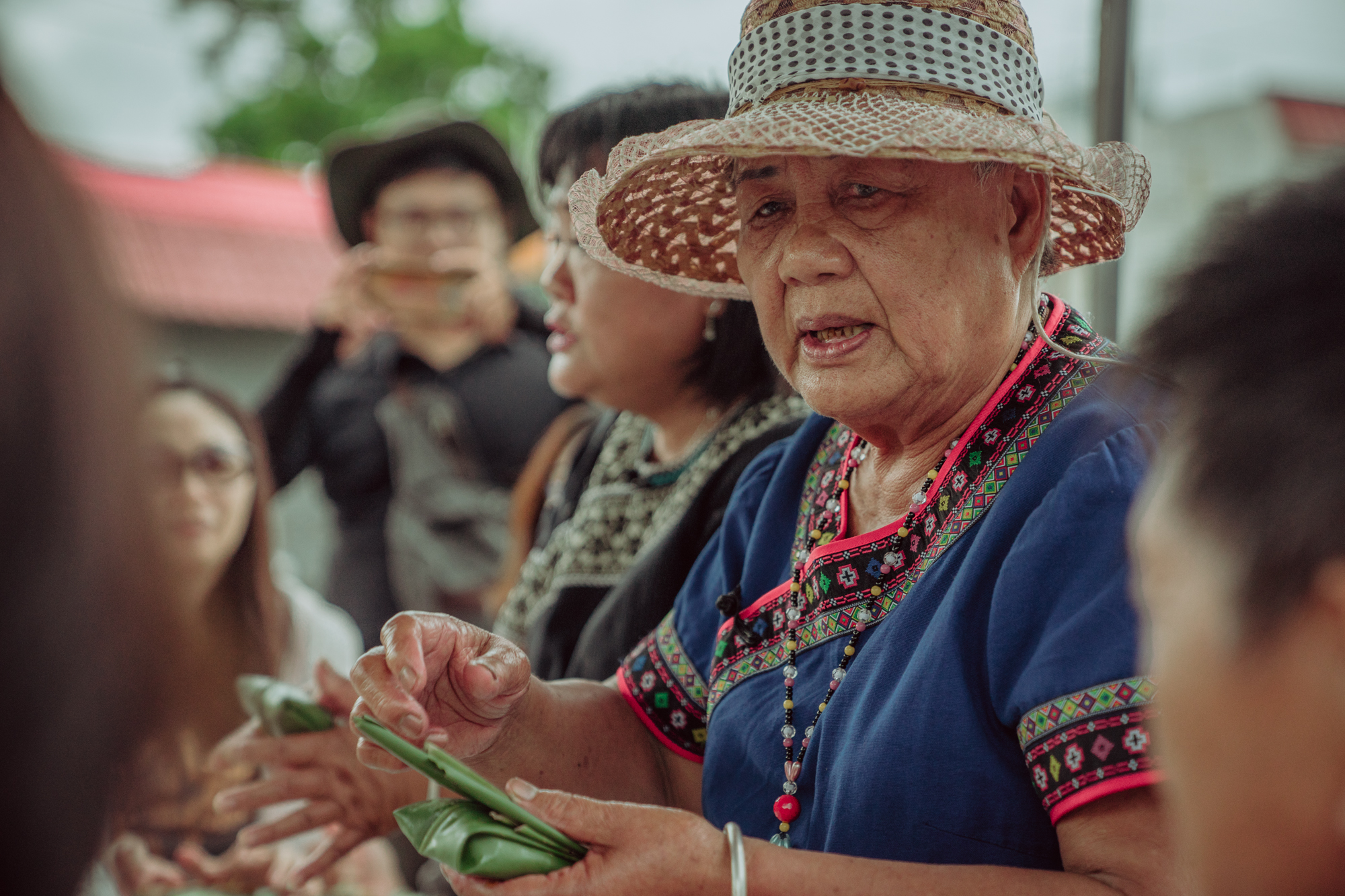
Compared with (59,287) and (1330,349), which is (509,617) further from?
(1330,349)

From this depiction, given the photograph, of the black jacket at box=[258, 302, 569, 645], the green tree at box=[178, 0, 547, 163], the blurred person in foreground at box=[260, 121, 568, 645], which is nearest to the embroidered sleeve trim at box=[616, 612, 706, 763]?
the blurred person in foreground at box=[260, 121, 568, 645]

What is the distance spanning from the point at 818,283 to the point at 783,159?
7.2 inches

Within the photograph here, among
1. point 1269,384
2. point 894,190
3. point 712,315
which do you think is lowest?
point 712,315

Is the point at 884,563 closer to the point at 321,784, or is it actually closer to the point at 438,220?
the point at 321,784

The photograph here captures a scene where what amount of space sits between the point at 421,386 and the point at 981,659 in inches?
124

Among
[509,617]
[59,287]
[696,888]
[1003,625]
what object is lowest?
[509,617]

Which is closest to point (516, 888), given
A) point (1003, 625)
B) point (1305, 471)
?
point (1003, 625)

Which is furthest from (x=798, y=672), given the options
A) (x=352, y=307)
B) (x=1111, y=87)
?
(x=352, y=307)

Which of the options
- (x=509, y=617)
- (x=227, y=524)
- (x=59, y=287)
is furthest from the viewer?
(x=227, y=524)

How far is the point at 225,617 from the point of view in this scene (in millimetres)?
3133

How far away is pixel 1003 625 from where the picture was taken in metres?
1.30

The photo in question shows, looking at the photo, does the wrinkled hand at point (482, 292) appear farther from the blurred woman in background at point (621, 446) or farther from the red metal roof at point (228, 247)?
the red metal roof at point (228, 247)

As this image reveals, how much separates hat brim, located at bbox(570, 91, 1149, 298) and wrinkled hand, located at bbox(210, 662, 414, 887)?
0.92m

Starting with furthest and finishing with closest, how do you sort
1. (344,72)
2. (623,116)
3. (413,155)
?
(344,72), (413,155), (623,116)
